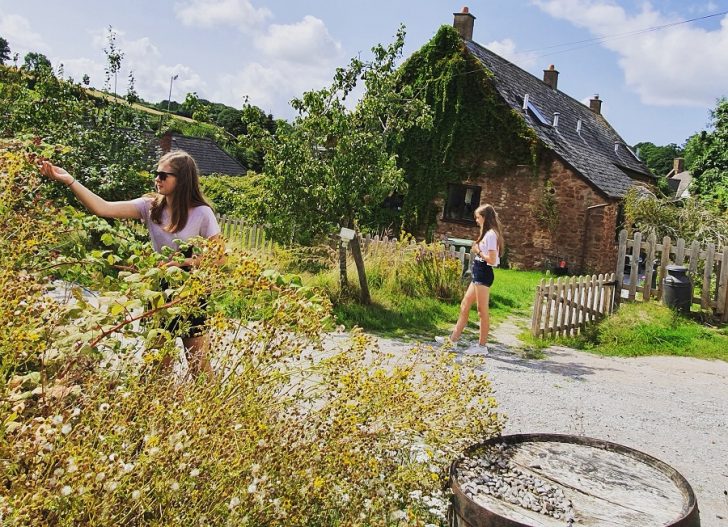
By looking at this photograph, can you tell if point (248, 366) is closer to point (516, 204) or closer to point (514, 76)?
point (516, 204)

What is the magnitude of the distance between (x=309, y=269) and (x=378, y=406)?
28.1ft

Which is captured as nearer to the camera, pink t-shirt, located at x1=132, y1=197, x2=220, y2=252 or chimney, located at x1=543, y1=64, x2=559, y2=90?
pink t-shirt, located at x1=132, y1=197, x2=220, y2=252

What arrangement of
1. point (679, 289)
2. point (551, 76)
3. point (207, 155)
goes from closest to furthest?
point (679, 289)
point (551, 76)
point (207, 155)

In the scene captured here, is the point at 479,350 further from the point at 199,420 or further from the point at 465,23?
the point at 465,23

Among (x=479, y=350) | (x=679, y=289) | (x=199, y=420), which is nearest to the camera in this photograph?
(x=199, y=420)

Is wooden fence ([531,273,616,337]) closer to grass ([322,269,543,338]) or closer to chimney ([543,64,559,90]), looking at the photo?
grass ([322,269,543,338])

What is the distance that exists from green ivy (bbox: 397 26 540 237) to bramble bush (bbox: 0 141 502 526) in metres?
17.5

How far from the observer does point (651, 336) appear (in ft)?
29.6

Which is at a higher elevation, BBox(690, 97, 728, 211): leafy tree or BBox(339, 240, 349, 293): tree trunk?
BBox(690, 97, 728, 211): leafy tree


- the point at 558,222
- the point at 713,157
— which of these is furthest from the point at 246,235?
the point at 713,157

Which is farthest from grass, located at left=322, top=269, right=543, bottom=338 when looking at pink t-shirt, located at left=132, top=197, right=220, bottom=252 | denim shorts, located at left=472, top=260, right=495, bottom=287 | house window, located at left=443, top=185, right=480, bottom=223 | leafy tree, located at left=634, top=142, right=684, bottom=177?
leafy tree, located at left=634, top=142, right=684, bottom=177

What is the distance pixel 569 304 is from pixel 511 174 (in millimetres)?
10935

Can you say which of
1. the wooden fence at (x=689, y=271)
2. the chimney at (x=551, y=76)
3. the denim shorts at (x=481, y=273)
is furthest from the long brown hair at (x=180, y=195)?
the chimney at (x=551, y=76)

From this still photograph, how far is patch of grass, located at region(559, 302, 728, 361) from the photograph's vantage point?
28.5 feet
